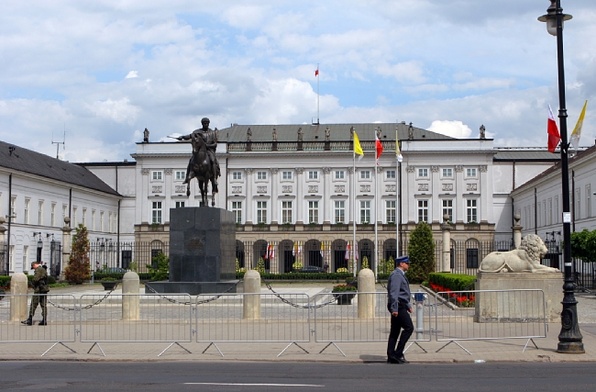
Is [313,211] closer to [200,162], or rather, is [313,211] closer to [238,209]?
[238,209]

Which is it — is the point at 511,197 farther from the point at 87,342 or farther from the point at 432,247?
the point at 87,342

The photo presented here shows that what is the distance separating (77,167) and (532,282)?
7312 cm

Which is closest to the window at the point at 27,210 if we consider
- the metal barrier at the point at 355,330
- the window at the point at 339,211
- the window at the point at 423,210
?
the window at the point at 339,211

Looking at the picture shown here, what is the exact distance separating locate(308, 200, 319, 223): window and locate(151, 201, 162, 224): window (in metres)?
15.7

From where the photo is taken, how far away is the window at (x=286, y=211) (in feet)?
284

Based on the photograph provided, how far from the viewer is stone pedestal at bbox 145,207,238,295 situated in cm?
2703

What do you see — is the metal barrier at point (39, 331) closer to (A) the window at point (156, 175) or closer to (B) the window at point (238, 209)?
(B) the window at point (238, 209)

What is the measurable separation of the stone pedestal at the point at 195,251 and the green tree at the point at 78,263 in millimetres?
26006

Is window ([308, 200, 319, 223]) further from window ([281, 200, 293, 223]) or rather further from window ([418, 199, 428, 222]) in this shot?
window ([418, 199, 428, 222])

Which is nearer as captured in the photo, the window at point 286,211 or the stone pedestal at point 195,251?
the stone pedestal at point 195,251

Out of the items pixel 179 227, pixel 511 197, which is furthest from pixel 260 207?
pixel 179 227

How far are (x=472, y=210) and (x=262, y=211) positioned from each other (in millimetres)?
21605

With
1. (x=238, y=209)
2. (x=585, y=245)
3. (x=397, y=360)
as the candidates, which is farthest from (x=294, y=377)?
(x=238, y=209)

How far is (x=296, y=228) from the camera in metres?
85.3
